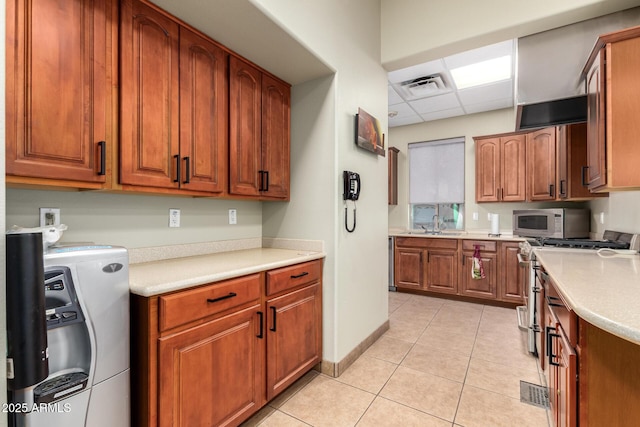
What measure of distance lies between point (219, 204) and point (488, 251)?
136 inches

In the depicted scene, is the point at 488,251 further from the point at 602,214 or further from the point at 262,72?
the point at 262,72

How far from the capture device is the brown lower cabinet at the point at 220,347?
1.28 meters

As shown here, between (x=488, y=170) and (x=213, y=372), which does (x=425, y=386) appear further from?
(x=488, y=170)

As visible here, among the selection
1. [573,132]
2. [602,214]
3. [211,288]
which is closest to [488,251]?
[602,214]

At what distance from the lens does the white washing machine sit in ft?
3.30

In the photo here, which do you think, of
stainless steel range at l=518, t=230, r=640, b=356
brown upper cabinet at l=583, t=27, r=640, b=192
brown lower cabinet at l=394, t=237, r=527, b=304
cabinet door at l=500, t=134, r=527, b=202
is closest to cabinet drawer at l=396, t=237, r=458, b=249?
brown lower cabinet at l=394, t=237, r=527, b=304

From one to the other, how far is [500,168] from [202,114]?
4.01 m

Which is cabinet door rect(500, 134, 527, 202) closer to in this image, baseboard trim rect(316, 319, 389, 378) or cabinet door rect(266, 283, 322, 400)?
baseboard trim rect(316, 319, 389, 378)

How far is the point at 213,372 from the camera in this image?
149 centimetres

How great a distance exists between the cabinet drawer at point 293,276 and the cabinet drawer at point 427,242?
8.40 ft

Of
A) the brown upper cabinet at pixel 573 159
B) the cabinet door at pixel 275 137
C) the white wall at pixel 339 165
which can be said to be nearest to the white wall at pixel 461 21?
the white wall at pixel 339 165

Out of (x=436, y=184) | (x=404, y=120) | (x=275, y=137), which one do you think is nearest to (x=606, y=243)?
(x=275, y=137)

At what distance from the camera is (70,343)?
107cm

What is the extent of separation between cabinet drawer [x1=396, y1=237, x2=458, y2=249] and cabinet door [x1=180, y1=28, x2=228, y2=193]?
10.6ft
